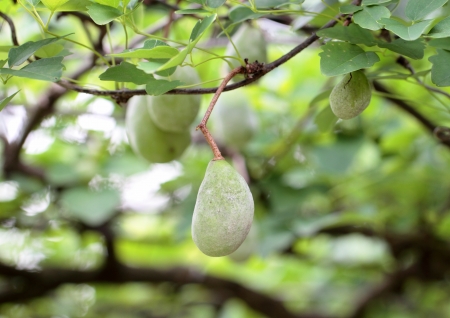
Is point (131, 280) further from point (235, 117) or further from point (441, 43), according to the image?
point (441, 43)

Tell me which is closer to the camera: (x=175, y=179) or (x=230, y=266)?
(x=175, y=179)

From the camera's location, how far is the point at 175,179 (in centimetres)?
152

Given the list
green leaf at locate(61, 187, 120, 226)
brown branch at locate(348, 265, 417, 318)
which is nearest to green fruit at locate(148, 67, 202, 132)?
green leaf at locate(61, 187, 120, 226)

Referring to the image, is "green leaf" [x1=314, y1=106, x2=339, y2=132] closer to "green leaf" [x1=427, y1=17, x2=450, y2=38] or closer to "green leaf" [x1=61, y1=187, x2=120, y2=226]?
"green leaf" [x1=427, y1=17, x2=450, y2=38]

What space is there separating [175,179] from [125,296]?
1170 millimetres

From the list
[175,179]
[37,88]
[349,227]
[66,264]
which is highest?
[37,88]

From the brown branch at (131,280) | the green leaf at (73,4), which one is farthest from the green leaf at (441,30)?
the brown branch at (131,280)

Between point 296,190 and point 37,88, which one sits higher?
point 37,88

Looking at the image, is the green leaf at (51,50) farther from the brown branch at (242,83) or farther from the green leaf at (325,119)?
the green leaf at (325,119)

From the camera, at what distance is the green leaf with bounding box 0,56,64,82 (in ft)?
1.58

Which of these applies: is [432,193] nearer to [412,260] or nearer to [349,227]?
[349,227]

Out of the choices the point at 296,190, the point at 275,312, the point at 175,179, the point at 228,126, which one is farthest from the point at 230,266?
the point at 228,126

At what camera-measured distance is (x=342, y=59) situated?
494mm

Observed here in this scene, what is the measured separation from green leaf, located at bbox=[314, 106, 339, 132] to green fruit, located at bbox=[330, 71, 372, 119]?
7.2 inches
